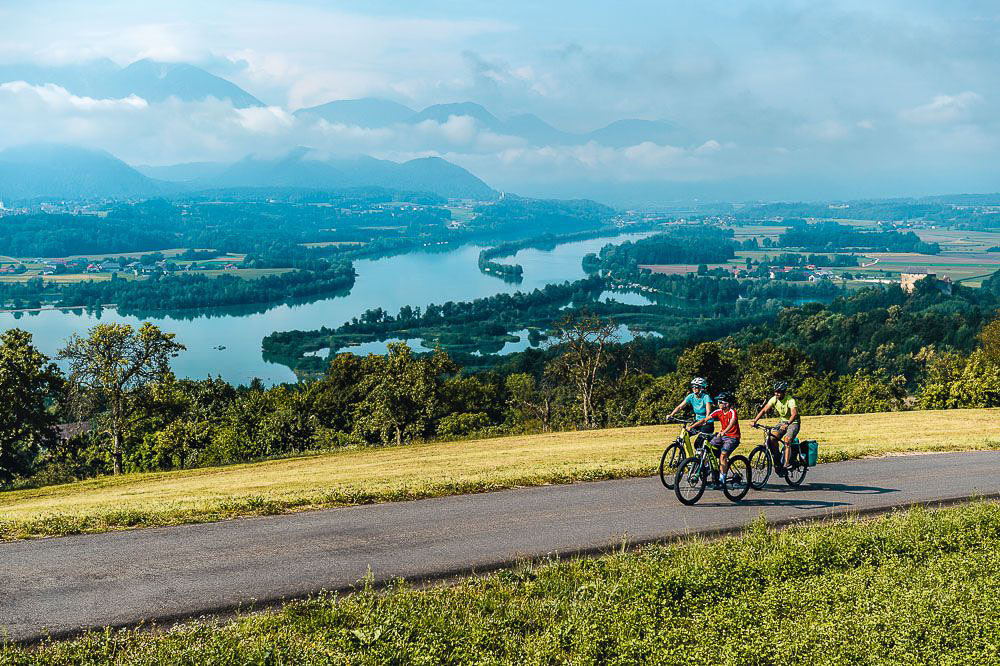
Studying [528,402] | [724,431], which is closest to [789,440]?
[724,431]

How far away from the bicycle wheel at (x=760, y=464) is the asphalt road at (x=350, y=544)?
27cm

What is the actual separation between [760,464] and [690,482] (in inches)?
98.2

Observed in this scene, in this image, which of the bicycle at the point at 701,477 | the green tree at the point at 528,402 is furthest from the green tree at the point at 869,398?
the bicycle at the point at 701,477

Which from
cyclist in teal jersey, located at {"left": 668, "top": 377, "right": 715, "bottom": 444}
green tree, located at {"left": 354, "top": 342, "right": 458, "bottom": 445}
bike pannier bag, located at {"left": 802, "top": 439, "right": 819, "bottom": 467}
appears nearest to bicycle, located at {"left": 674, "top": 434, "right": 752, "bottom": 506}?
cyclist in teal jersey, located at {"left": 668, "top": 377, "right": 715, "bottom": 444}

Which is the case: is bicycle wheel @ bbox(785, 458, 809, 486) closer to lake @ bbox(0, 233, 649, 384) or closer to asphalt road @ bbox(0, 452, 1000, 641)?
asphalt road @ bbox(0, 452, 1000, 641)

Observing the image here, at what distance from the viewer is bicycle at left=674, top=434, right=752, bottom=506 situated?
13242 millimetres

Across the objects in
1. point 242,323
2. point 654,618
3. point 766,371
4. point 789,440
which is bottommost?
point 766,371

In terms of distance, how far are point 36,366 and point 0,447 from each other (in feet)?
11.2

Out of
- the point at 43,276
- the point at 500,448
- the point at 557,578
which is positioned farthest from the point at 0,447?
the point at 43,276

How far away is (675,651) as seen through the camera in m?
7.21

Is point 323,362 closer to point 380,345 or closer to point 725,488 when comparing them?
point 380,345

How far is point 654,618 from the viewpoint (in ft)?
26.2

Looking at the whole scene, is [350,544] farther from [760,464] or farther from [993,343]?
[993,343]

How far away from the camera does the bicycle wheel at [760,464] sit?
14.6m
